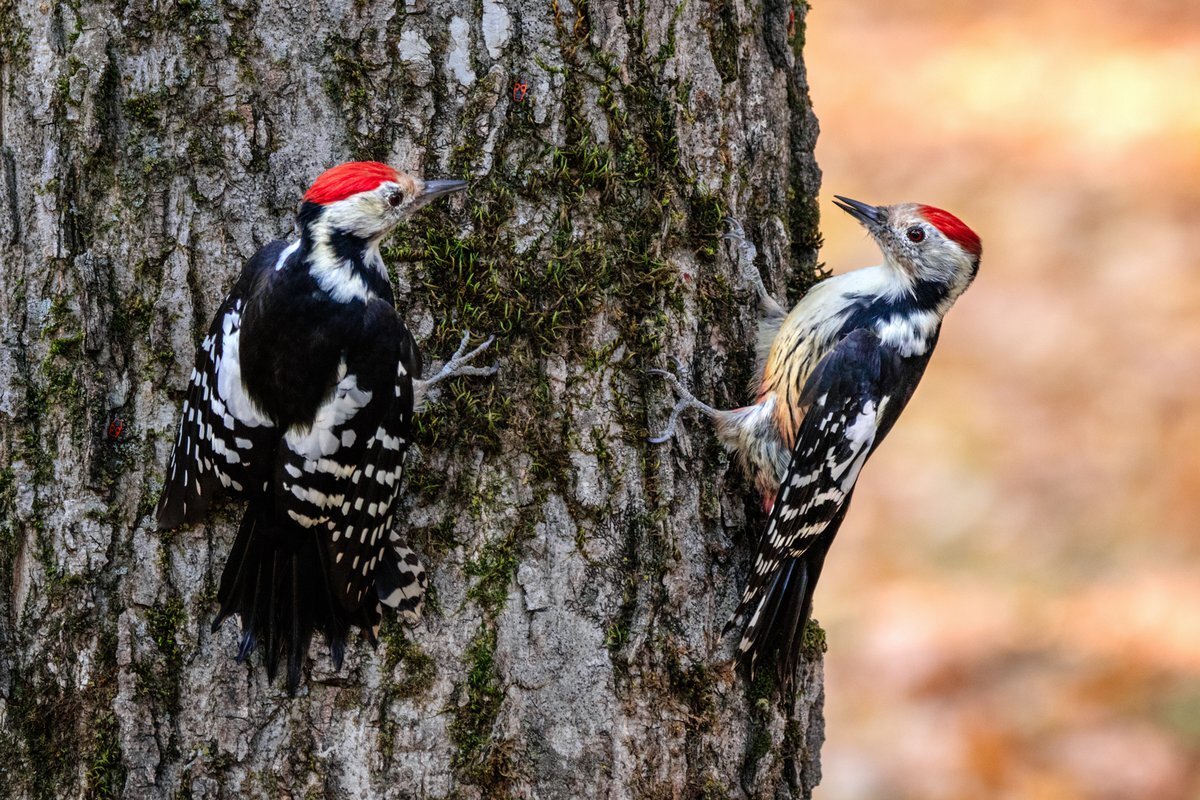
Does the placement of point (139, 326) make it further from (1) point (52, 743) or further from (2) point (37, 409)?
(1) point (52, 743)

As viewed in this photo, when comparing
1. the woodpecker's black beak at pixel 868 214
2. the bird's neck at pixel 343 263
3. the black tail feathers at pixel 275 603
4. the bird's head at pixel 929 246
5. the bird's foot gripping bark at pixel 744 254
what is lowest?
the black tail feathers at pixel 275 603

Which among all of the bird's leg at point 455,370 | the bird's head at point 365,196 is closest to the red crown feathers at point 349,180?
the bird's head at point 365,196

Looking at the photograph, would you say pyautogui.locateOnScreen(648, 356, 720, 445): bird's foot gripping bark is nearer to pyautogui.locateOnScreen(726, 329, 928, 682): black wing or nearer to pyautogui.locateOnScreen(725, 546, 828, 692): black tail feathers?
pyautogui.locateOnScreen(726, 329, 928, 682): black wing

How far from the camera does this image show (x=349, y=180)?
239 centimetres

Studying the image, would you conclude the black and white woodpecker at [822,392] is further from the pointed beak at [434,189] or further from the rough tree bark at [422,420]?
the pointed beak at [434,189]

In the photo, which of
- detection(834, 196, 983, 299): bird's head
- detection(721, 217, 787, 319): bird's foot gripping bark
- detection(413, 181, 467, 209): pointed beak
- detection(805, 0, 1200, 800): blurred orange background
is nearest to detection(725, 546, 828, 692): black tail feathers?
detection(721, 217, 787, 319): bird's foot gripping bark

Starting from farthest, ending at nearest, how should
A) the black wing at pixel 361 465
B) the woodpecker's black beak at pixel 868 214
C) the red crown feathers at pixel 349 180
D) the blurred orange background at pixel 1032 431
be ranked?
1. the blurred orange background at pixel 1032 431
2. the woodpecker's black beak at pixel 868 214
3. the black wing at pixel 361 465
4. the red crown feathers at pixel 349 180

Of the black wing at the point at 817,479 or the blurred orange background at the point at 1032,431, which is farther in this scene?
the blurred orange background at the point at 1032,431

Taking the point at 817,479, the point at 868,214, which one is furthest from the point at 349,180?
the point at 868,214

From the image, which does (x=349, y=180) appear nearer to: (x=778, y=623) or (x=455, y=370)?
(x=455, y=370)

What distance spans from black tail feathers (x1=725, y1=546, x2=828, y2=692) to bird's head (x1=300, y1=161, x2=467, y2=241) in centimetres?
115

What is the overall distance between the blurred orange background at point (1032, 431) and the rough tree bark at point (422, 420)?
2472 mm

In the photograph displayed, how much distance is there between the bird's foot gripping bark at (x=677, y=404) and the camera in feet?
8.70

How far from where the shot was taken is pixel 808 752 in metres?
2.88
